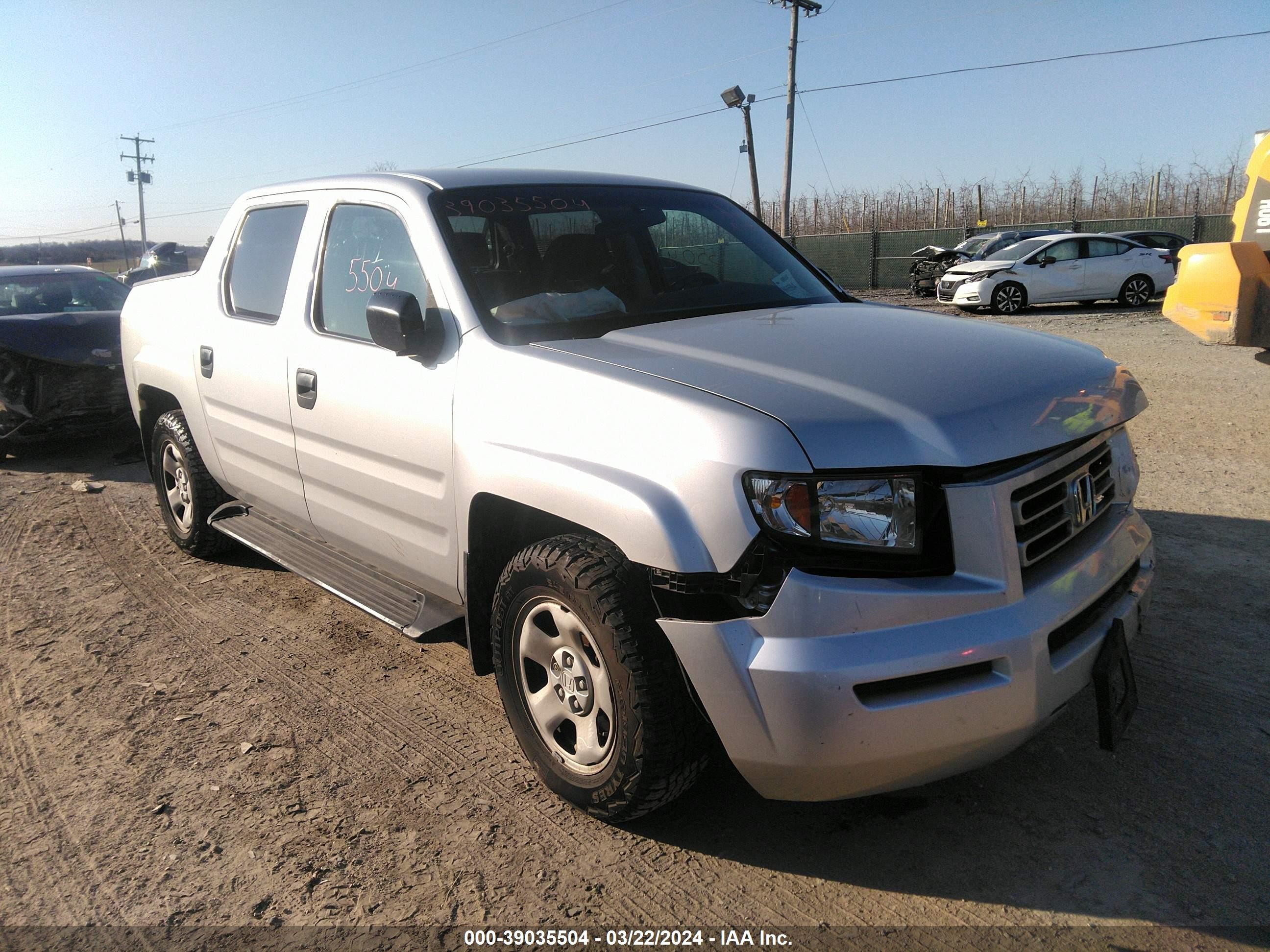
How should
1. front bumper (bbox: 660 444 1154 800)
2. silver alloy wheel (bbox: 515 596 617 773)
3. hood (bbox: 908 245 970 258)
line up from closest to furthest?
1. front bumper (bbox: 660 444 1154 800)
2. silver alloy wheel (bbox: 515 596 617 773)
3. hood (bbox: 908 245 970 258)

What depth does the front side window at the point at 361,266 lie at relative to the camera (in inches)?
129

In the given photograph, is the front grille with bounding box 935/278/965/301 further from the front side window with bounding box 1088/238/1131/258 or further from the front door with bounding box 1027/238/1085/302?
the front side window with bounding box 1088/238/1131/258

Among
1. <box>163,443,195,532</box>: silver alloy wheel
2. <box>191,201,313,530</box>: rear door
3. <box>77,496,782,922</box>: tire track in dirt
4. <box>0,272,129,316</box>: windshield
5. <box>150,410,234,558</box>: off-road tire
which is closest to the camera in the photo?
<box>77,496,782,922</box>: tire track in dirt

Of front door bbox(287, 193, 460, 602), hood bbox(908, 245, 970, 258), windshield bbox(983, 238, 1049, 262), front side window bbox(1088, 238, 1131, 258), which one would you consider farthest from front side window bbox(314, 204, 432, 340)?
hood bbox(908, 245, 970, 258)

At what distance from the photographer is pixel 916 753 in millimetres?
2141

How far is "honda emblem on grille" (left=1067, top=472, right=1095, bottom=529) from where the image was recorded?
2486mm

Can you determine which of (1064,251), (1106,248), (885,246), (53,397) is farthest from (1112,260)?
(53,397)

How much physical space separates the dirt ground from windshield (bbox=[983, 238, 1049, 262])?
16.0 m

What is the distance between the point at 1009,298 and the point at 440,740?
59.3 ft

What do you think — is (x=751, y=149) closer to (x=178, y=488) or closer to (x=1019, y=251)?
(x=1019, y=251)

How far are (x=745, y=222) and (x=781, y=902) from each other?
2.86 metres

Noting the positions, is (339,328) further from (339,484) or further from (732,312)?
(732,312)

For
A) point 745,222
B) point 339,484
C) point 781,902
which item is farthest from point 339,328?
point 781,902

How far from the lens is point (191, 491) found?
4.95 metres
